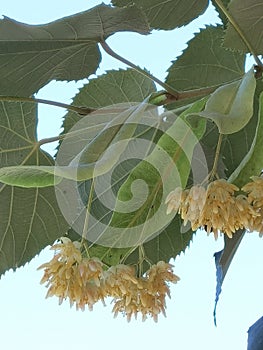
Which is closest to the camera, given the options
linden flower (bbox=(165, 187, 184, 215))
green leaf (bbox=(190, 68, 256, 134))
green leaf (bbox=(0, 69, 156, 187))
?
green leaf (bbox=(190, 68, 256, 134))

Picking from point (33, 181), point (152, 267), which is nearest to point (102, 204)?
point (152, 267)

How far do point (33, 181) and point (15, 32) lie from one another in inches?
7.4

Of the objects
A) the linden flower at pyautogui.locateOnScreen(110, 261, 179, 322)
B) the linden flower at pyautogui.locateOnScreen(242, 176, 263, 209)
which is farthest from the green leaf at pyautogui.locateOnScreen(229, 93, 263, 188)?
the linden flower at pyautogui.locateOnScreen(110, 261, 179, 322)

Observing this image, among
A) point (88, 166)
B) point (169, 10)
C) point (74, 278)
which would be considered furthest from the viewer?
point (169, 10)

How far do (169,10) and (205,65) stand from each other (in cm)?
11

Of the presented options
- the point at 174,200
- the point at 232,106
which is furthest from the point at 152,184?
the point at 232,106

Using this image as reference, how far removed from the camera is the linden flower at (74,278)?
617mm

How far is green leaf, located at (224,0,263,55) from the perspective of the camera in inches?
24.5

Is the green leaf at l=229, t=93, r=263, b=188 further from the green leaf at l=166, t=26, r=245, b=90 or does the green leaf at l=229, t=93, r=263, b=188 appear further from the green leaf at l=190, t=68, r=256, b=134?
the green leaf at l=166, t=26, r=245, b=90

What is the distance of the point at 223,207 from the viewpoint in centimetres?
59

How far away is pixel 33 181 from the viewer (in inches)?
20.7

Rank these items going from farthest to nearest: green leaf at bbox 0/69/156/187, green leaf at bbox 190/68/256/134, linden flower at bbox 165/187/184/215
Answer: green leaf at bbox 0/69/156/187 → linden flower at bbox 165/187/184/215 → green leaf at bbox 190/68/256/134

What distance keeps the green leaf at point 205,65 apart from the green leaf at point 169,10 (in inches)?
2.9

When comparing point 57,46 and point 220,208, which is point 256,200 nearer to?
point 220,208
